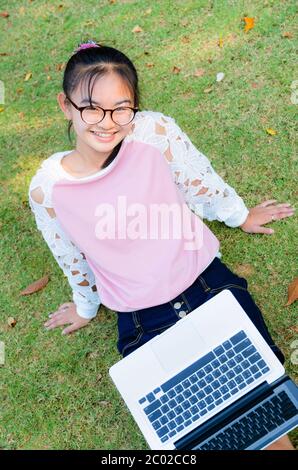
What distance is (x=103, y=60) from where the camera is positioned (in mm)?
1963

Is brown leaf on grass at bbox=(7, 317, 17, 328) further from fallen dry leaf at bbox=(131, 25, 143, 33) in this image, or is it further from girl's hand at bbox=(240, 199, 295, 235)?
fallen dry leaf at bbox=(131, 25, 143, 33)

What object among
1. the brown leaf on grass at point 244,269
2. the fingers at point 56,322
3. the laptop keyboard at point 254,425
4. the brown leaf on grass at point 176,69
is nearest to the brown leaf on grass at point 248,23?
the brown leaf on grass at point 176,69

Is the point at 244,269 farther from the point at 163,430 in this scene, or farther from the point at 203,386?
the point at 163,430

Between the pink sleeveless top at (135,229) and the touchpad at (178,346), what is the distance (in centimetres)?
A: 17

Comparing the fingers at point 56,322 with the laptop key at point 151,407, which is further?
the fingers at point 56,322

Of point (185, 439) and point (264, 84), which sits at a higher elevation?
point (264, 84)

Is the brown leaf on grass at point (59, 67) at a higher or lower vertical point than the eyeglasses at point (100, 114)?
lower

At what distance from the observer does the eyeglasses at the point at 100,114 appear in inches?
77.0

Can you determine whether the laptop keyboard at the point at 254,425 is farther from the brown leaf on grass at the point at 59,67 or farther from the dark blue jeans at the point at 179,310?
the brown leaf on grass at the point at 59,67

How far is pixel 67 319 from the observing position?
3027mm

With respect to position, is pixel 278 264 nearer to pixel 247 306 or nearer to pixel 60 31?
pixel 247 306

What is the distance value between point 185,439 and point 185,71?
2559 millimetres
